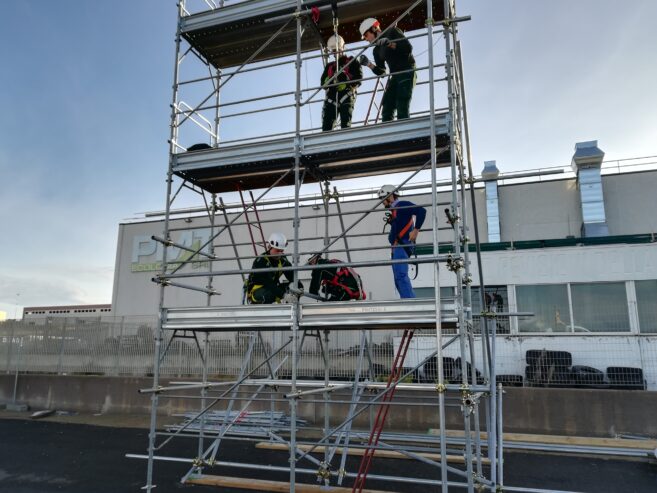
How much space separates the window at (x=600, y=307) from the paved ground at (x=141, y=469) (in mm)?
4451

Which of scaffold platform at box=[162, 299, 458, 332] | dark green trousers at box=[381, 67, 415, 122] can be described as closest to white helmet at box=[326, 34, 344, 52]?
dark green trousers at box=[381, 67, 415, 122]

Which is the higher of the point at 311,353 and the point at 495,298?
the point at 495,298

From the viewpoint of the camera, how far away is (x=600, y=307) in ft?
43.1

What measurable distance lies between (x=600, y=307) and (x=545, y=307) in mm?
1364

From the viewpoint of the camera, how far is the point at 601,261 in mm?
13352

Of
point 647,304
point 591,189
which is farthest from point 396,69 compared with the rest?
point 591,189

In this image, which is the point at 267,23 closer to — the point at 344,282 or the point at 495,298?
the point at 344,282

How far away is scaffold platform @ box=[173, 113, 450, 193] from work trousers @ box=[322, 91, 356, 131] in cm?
85

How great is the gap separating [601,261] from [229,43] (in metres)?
11.2

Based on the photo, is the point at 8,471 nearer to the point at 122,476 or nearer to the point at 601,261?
the point at 122,476

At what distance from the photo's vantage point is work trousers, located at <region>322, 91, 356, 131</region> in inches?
321

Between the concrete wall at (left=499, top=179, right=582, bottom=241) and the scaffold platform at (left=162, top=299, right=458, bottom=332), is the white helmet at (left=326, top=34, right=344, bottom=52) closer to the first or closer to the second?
the scaffold platform at (left=162, top=299, right=458, bottom=332)

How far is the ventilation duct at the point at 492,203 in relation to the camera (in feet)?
64.0

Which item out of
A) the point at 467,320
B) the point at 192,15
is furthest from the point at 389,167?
the point at 192,15
